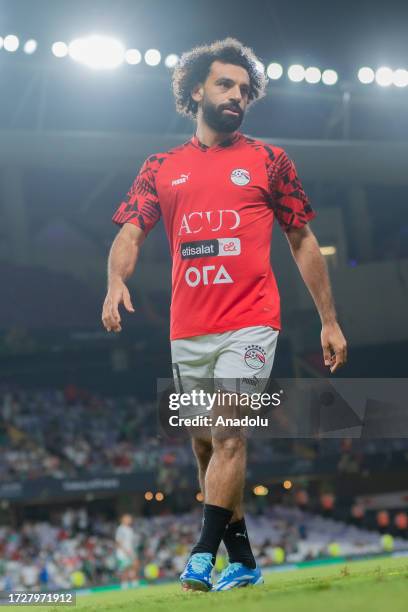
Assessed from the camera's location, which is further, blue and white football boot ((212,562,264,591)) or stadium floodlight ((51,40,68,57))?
stadium floodlight ((51,40,68,57))

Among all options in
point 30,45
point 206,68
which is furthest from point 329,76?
point 206,68

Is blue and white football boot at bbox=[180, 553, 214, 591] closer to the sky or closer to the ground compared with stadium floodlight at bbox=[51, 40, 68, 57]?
closer to the ground

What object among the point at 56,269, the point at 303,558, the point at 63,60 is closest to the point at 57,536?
the point at 303,558

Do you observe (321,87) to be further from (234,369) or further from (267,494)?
(234,369)

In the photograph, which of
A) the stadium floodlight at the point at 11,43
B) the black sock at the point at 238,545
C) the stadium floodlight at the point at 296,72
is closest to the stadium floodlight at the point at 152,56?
the stadium floodlight at the point at 11,43

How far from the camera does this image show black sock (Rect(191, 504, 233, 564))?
4004 mm

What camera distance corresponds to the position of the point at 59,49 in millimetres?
17094

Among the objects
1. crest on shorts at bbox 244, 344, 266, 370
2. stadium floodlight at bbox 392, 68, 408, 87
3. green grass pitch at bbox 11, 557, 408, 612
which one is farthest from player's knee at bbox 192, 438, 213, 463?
stadium floodlight at bbox 392, 68, 408, 87

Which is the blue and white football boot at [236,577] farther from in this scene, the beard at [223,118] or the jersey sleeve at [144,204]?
the beard at [223,118]

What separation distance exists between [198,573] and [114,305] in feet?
4.09

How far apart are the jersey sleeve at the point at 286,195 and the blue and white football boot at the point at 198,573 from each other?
5.31 feet

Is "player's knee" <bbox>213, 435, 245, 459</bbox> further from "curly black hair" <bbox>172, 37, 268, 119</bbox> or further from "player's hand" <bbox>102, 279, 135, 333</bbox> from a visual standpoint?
"curly black hair" <bbox>172, 37, 268, 119</bbox>

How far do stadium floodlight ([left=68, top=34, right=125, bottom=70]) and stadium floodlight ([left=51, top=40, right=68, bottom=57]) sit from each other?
0.10 metres

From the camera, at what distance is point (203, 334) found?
4.21 meters
